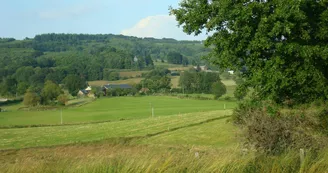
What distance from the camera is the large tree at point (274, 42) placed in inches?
575

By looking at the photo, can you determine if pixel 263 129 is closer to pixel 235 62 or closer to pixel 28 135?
pixel 235 62

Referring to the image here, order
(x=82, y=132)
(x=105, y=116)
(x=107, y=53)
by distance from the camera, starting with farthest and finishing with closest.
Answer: (x=107, y=53), (x=105, y=116), (x=82, y=132)

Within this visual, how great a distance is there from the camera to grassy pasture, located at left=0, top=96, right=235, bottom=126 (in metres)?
65.2

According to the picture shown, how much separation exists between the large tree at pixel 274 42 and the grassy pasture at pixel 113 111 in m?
47.6

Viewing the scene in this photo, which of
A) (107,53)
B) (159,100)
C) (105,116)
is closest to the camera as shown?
(105,116)

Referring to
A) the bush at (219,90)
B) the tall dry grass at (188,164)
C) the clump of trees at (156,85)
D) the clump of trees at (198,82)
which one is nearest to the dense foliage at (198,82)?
the clump of trees at (198,82)

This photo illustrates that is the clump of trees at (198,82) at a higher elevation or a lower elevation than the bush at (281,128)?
lower

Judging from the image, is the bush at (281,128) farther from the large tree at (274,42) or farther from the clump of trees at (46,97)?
the clump of trees at (46,97)

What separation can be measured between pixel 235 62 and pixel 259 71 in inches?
61.1

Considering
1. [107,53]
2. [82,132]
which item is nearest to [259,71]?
[82,132]

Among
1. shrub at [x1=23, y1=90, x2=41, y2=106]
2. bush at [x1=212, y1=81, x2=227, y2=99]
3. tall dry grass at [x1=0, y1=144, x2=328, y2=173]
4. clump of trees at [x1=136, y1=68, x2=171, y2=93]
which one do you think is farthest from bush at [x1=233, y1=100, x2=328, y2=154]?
clump of trees at [x1=136, y1=68, x2=171, y2=93]

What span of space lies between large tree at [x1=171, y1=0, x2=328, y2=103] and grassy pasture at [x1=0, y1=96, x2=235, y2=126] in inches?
1876

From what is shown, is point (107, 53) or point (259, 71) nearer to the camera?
point (259, 71)

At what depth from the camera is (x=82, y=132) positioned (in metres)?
43.1
